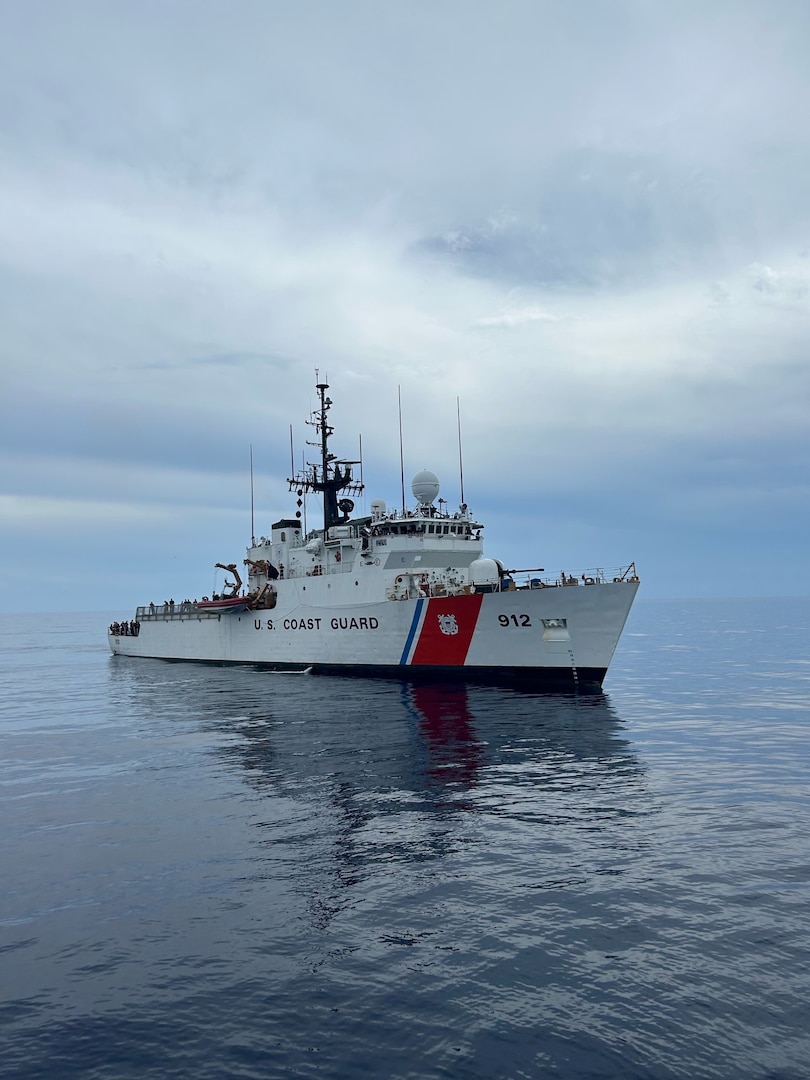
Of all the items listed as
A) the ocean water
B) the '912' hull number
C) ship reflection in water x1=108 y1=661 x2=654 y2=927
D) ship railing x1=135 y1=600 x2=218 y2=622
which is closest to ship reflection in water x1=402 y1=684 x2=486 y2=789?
ship reflection in water x1=108 y1=661 x2=654 y2=927

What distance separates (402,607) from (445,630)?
235 centimetres

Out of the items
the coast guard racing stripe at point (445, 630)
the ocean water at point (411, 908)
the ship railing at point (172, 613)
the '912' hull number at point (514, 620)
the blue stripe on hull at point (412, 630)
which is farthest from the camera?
the ship railing at point (172, 613)

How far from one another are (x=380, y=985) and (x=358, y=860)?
11.5 feet

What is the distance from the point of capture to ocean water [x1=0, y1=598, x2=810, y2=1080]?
662 centimetres

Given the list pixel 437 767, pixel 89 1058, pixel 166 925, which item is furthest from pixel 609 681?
pixel 89 1058

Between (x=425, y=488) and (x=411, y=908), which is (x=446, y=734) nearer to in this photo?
(x=411, y=908)

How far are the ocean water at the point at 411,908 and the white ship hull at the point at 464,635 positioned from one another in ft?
25.2

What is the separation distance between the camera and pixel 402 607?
32.2 m

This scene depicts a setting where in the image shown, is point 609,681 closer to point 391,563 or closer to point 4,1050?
point 391,563

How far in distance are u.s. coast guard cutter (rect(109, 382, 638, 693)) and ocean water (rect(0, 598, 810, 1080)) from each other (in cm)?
790

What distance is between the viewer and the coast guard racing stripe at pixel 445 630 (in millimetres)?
30141

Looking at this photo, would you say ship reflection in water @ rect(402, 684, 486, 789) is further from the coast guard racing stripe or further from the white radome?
the white radome

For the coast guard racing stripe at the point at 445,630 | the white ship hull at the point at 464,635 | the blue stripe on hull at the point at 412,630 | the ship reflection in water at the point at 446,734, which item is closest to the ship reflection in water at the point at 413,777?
the ship reflection in water at the point at 446,734

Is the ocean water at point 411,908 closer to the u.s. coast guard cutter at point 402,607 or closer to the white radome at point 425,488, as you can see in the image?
the u.s. coast guard cutter at point 402,607
